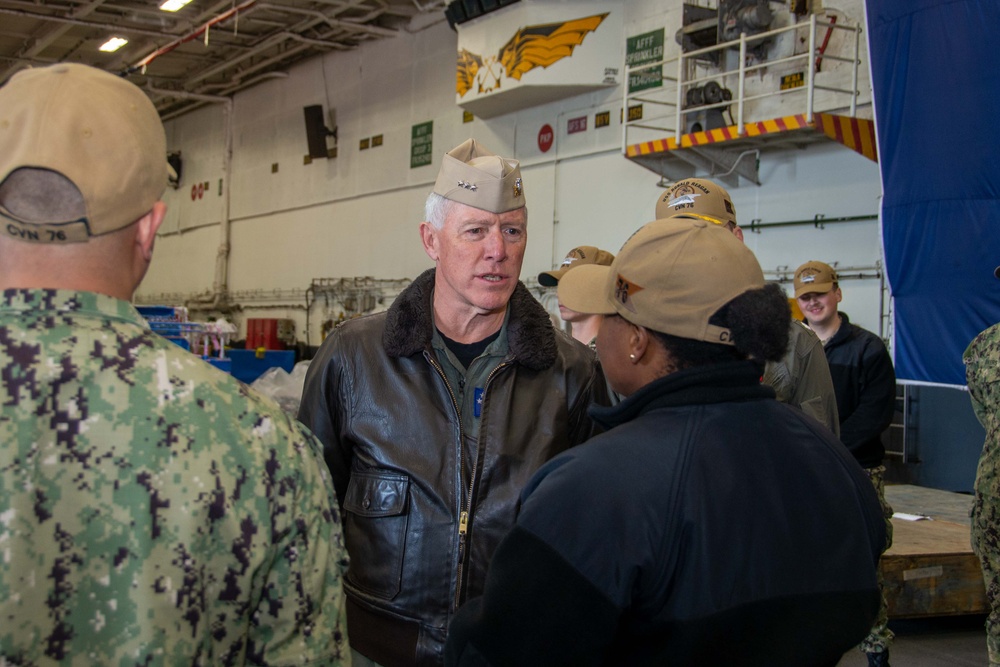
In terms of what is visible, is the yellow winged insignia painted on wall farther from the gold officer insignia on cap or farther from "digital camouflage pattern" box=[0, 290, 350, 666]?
"digital camouflage pattern" box=[0, 290, 350, 666]

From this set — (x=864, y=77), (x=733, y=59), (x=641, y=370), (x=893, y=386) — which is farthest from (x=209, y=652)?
(x=733, y=59)

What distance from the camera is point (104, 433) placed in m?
1.18

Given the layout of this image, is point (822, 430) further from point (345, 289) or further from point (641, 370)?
point (345, 289)

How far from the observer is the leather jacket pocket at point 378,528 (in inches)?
87.9

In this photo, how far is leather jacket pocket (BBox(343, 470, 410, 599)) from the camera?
2.23m

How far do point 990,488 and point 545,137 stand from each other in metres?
9.92

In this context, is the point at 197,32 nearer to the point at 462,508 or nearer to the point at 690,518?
the point at 462,508

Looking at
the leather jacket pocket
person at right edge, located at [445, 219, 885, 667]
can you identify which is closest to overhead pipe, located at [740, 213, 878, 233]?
the leather jacket pocket

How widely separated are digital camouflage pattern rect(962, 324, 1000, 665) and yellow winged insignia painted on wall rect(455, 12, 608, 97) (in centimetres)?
872

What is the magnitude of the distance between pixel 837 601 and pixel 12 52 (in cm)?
2132

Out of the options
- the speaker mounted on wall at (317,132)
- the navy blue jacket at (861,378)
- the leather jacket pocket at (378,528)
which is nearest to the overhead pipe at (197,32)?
the speaker mounted on wall at (317,132)

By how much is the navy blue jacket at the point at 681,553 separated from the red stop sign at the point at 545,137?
11.4 metres

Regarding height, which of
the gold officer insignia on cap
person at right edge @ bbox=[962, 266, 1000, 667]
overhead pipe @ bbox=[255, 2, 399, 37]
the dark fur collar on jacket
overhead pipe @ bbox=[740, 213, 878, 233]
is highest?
overhead pipe @ bbox=[255, 2, 399, 37]

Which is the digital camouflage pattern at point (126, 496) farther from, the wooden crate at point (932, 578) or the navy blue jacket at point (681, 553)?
the wooden crate at point (932, 578)
